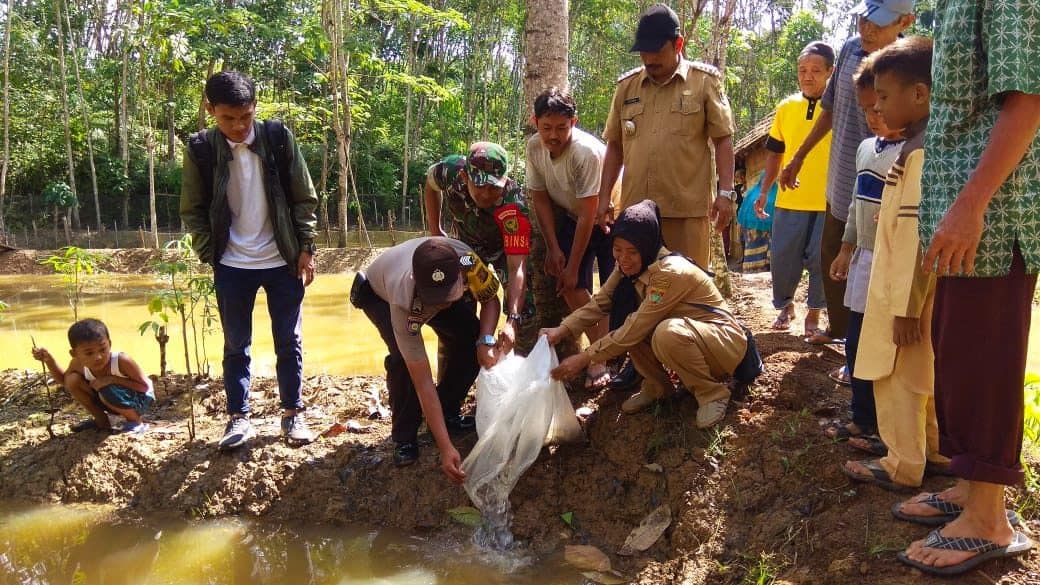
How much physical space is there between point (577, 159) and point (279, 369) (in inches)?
76.2

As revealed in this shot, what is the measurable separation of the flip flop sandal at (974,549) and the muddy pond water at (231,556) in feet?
4.35

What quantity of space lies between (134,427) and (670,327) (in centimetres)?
311

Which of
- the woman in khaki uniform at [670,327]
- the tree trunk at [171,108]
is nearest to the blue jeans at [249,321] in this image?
the woman in khaki uniform at [670,327]

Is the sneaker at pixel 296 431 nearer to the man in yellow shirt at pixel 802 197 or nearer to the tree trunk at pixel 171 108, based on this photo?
the man in yellow shirt at pixel 802 197

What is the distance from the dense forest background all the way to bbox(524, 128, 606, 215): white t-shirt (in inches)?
392

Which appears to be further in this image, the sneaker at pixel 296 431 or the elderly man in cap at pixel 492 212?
the sneaker at pixel 296 431

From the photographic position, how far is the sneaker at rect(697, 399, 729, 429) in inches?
124

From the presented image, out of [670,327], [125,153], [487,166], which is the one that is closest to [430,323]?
[487,166]

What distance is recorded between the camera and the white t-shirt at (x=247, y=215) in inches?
142

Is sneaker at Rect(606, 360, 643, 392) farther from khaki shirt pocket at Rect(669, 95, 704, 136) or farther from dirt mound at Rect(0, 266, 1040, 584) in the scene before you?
khaki shirt pocket at Rect(669, 95, 704, 136)

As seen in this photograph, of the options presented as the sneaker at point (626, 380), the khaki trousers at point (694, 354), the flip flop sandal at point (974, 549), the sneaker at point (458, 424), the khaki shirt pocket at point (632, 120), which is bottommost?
the sneaker at point (458, 424)

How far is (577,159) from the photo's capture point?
370 centimetres

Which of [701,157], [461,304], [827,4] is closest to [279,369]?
[461,304]

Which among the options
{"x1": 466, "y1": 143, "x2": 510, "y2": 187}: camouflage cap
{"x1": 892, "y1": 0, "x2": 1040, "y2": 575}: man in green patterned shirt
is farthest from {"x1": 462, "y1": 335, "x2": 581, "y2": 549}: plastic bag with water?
{"x1": 892, "y1": 0, "x2": 1040, "y2": 575}: man in green patterned shirt
